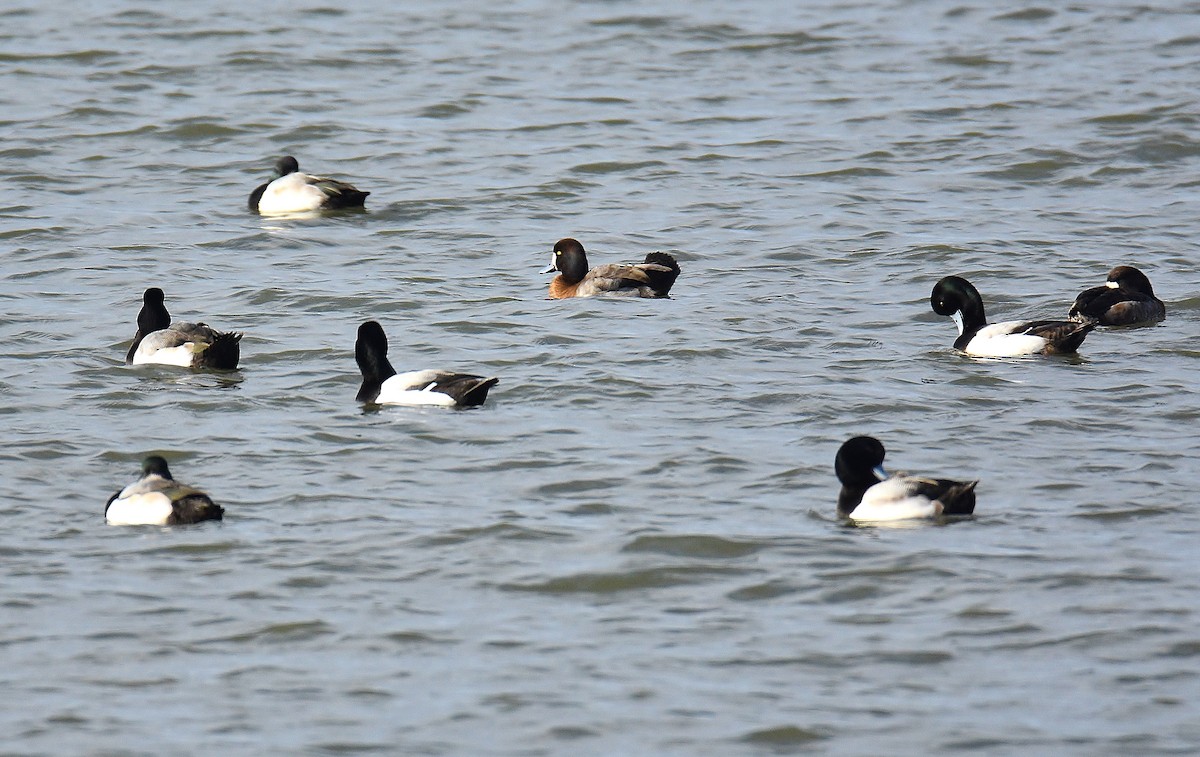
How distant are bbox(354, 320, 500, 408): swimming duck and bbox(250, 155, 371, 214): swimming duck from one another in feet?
20.7

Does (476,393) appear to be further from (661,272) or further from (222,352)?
(661,272)

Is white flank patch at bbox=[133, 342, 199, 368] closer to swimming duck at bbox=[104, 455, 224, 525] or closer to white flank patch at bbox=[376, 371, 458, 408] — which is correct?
white flank patch at bbox=[376, 371, 458, 408]

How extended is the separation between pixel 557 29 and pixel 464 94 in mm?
3797

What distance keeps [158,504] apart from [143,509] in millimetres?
87

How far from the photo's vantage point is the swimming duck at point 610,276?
50.5 feet

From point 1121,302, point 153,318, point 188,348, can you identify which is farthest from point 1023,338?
point 153,318

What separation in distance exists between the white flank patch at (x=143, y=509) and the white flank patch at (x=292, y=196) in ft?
29.1

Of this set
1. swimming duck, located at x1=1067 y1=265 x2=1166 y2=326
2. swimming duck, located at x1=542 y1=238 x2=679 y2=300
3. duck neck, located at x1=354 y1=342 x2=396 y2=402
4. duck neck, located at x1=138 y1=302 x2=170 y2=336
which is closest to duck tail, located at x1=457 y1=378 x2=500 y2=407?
duck neck, located at x1=354 y1=342 x2=396 y2=402

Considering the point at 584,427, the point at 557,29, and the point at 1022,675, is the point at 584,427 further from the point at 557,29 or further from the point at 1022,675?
the point at 557,29

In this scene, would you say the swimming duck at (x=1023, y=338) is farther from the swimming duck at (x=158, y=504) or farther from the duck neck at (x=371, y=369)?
the swimming duck at (x=158, y=504)

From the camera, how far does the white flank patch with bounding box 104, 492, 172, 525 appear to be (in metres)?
9.73

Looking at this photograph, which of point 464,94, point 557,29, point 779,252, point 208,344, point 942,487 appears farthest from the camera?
point 557,29

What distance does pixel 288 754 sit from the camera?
7.37 meters

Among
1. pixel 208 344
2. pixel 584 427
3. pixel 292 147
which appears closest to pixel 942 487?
pixel 584 427
